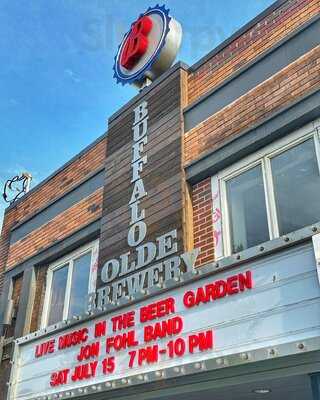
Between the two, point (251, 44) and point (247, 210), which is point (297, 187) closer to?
point (247, 210)

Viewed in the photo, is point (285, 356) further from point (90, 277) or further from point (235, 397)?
point (90, 277)

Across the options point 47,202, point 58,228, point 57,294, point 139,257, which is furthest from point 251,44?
point 57,294

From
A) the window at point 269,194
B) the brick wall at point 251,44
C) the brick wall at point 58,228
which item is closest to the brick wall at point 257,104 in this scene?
the window at point 269,194

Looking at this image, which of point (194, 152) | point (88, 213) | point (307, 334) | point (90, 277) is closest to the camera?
point (307, 334)

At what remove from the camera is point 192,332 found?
5742 millimetres

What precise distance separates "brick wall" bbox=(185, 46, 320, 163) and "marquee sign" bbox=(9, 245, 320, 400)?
2.74 meters

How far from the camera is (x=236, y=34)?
8531mm

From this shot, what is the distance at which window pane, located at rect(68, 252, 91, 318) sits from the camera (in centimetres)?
963

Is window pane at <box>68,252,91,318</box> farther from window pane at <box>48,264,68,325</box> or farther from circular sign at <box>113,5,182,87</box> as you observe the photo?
circular sign at <box>113,5,182,87</box>

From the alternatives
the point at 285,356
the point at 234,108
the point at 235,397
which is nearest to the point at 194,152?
the point at 234,108

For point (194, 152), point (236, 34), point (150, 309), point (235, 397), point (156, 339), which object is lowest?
point (235, 397)

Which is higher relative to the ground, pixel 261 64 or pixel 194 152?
pixel 261 64

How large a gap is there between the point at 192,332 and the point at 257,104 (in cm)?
353

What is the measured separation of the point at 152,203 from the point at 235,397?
11.2 ft
